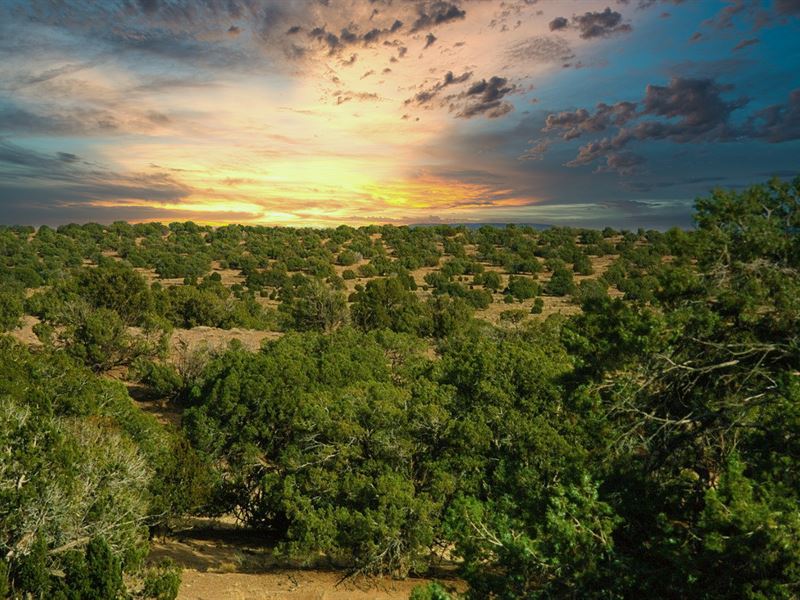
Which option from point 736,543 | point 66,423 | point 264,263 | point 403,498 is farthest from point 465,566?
point 264,263

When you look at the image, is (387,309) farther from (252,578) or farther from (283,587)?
(283,587)

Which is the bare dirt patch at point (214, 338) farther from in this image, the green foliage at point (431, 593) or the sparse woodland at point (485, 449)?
the green foliage at point (431, 593)

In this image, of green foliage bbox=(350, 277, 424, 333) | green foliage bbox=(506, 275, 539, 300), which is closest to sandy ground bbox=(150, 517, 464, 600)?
green foliage bbox=(350, 277, 424, 333)

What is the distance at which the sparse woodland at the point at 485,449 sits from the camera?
8406 millimetres

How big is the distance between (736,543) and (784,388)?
2.38 meters

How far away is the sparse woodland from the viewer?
8.41 m

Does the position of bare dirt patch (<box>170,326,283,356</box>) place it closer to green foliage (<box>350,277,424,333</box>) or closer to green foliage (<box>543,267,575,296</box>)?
green foliage (<box>350,277,424,333</box>)

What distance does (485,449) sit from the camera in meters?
16.1

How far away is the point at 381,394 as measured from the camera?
59.0ft

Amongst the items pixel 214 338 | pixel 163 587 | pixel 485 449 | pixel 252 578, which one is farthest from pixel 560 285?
pixel 163 587

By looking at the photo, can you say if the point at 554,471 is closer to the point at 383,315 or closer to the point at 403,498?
the point at 403,498

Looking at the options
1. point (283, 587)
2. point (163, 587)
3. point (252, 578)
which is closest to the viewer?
point (163, 587)

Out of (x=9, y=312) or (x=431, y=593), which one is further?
(x=9, y=312)

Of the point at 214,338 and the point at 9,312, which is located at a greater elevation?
the point at 9,312
